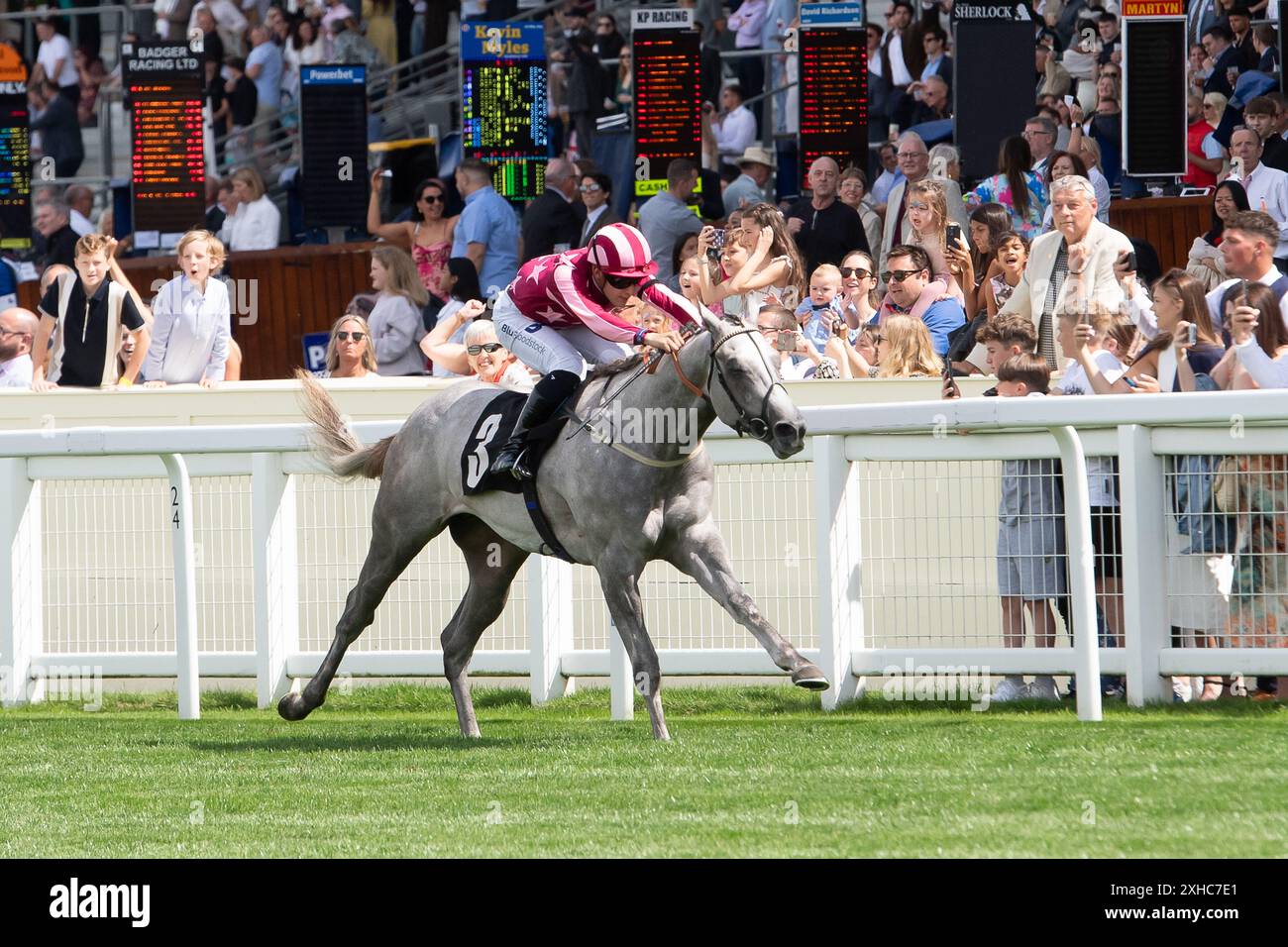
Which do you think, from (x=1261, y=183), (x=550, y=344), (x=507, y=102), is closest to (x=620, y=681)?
(x=550, y=344)

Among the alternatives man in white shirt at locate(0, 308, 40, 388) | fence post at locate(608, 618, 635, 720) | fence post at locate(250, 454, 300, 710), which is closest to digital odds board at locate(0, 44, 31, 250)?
man in white shirt at locate(0, 308, 40, 388)

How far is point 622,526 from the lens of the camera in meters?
7.56

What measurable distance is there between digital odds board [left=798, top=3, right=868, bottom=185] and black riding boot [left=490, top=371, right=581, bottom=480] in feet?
20.4

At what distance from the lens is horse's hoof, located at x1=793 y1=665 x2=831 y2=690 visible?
23.2 ft

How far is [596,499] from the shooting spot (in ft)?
25.0

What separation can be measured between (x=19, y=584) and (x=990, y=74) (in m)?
6.78

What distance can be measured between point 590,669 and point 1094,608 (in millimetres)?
2367

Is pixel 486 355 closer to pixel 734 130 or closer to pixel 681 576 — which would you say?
pixel 681 576

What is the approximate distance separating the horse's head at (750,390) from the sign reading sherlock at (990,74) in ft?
20.2

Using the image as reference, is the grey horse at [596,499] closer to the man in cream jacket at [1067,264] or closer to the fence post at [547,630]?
the fence post at [547,630]

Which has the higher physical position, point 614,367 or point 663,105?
point 663,105

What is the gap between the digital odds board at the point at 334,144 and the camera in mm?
15367

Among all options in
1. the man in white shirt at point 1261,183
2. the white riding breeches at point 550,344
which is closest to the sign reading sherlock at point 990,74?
the man in white shirt at point 1261,183

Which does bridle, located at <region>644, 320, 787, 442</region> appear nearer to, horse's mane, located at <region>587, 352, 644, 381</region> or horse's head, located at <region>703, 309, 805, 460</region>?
horse's head, located at <region>703, 309, 805, 460</region>
